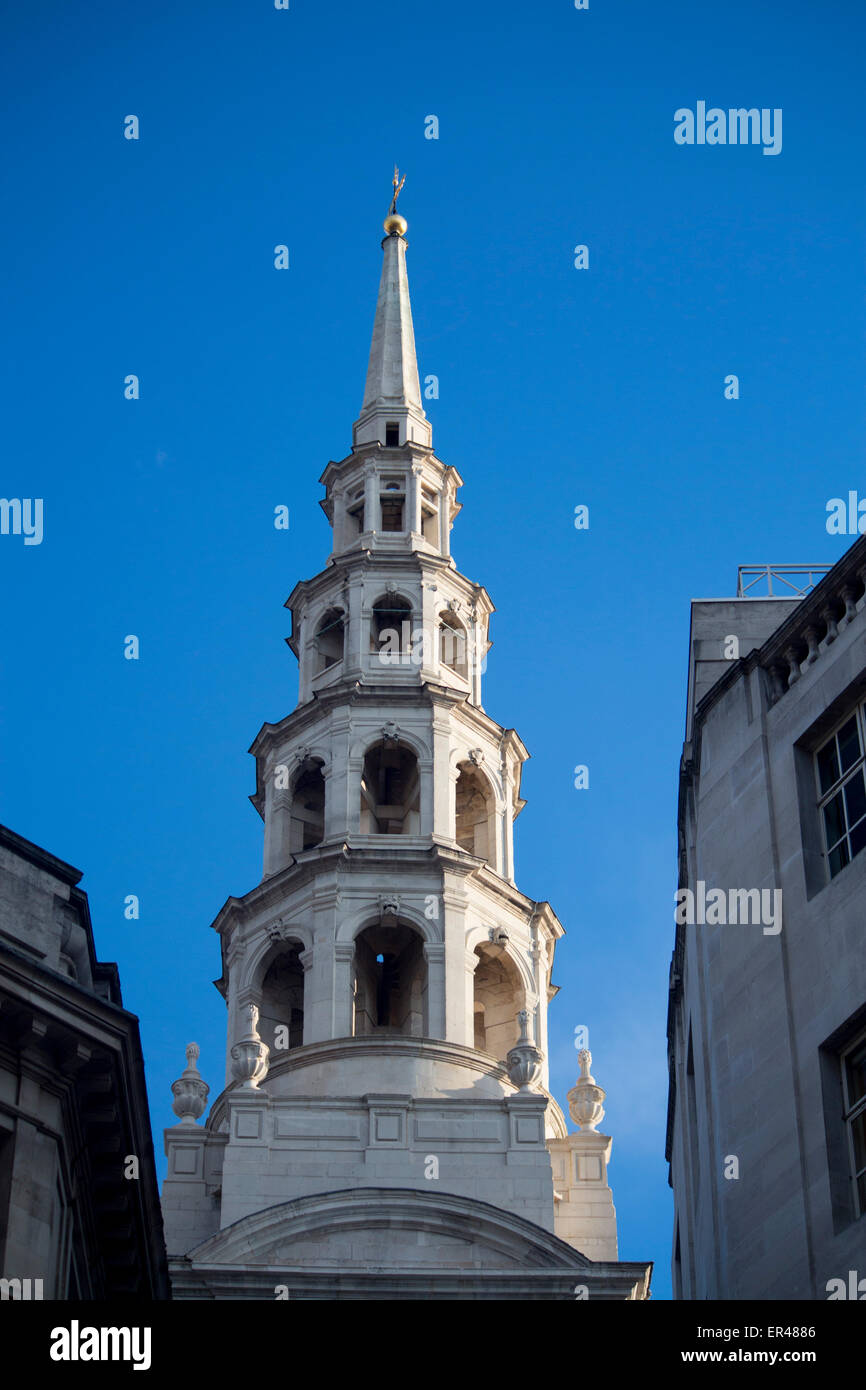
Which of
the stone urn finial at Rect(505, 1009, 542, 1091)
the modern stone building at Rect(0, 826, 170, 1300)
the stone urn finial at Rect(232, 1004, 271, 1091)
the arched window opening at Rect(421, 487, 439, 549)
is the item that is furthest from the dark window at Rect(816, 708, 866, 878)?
the arched window opening at Rect(421, 487, 439, 549)

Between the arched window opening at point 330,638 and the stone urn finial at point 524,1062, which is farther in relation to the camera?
the arched window opening at point 330,638

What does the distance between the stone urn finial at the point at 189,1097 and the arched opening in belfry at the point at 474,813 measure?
10258 mm

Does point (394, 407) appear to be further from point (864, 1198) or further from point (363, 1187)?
point (864, 1198)

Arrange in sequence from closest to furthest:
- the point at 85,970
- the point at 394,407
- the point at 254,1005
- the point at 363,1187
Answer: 1. the point at 85,970
2. the point at 363,1187
3. the point at 254,1005
4. the point at 394,407

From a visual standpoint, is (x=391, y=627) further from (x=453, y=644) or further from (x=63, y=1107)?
(x=63, y=1107)

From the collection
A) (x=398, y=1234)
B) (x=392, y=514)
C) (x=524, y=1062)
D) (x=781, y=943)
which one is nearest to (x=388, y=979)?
(x=524, y=1062)

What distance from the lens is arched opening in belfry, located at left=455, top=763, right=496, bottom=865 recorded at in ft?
203

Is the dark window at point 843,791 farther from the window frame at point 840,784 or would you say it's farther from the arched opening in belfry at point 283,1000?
the arched opening in belfry at point 283,1000

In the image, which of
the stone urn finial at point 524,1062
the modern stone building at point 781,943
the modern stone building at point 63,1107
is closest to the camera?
the modern stone building at point 63,1107

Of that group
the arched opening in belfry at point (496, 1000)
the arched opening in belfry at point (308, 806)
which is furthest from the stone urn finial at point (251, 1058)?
the arched opening in belfry at point (308, 806)

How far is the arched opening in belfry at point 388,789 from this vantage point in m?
62.1
